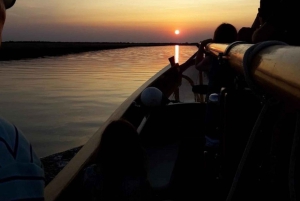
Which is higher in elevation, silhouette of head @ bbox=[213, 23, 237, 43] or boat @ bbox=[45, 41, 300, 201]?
silhouette of head @ bbox=[213, 23, 237, 43]

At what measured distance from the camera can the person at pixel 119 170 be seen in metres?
2.52

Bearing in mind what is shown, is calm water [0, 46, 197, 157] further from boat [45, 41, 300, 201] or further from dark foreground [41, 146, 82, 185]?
boat [45, 41, 300, 201]

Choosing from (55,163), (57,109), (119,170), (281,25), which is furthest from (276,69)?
(57,109)

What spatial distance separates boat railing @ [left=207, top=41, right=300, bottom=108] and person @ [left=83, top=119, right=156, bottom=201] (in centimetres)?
130

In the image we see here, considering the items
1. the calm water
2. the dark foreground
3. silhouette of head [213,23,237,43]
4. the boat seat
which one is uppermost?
silhouette of head [213,23,237,43]

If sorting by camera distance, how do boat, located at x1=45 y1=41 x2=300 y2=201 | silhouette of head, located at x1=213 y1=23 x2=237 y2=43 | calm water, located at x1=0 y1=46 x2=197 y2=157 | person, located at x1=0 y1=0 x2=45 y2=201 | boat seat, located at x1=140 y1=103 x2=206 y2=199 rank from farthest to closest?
calm water, located at x1=0 y1=46 x2=197 y2=157 < boat seat, located at x1=140 y1=103 x2=206 y2=199 < silhouette of head, located at x1=213 y1=23 x2=237 y2=43 < boat, located at x1=45 y1=41 x2=300 y2=201 < person, located at x1=0 y1=0 x2=45 y2=201

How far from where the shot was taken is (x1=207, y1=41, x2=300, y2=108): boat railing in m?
0.89

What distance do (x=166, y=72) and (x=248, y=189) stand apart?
8.32 m

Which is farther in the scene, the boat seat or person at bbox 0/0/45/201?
the boat seat

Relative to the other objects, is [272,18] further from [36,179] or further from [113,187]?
[36,179]

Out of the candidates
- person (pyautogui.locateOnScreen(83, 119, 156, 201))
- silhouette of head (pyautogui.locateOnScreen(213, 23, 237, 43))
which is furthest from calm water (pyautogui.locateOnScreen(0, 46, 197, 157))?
person (pyautogui.locateOnScreen(83, 119, 156, 201))

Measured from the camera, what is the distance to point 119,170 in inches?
99.6

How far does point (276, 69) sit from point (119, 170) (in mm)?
1678

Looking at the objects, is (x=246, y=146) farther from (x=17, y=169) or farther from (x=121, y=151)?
(x=121, y=151)
